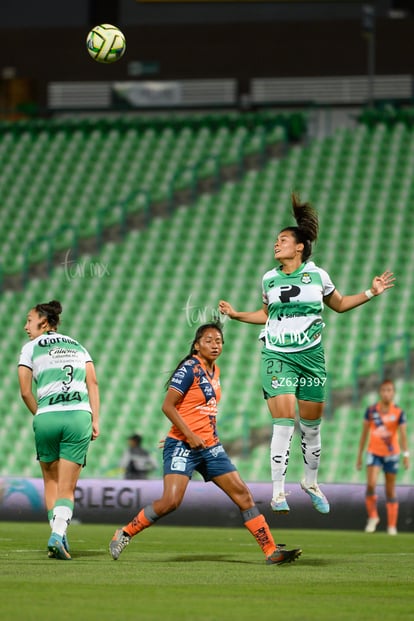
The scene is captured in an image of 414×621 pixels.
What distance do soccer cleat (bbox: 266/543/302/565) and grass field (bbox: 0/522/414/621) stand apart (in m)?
0.06

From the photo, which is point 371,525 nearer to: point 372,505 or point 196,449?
point 372,505

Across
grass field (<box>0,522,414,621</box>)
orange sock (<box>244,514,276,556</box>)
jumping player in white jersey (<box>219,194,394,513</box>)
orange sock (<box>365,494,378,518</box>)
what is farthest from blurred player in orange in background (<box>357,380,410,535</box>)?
orange sock (<box>244,514,276,556</box>)

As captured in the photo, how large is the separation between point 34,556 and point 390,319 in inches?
531

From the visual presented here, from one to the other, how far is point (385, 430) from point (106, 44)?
6140 mm

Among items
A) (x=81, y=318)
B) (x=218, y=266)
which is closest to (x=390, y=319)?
→ (x=218, y=266)

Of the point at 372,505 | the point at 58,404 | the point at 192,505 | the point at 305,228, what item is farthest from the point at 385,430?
the point at 58,404

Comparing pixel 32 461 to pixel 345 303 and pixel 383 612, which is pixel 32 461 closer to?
pixel 345 303

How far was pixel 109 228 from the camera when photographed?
2711 centimetres

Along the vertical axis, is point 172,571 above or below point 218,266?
below

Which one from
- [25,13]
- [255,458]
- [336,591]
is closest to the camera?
[336,591]

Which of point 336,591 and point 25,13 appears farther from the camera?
point 25,13

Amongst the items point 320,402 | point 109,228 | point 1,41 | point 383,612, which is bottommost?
point 383,612

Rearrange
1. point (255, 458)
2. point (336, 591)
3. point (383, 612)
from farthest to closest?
point (255, 458) → point (336, 591) → point (383, 612)

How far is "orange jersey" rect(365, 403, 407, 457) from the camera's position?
1700cm
